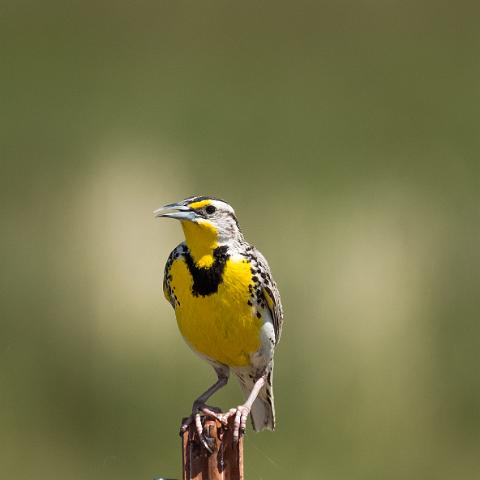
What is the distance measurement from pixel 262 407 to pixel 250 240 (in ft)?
5.43

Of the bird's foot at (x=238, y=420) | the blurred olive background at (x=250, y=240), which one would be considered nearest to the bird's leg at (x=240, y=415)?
the bird's foot at (x=238, y=420)

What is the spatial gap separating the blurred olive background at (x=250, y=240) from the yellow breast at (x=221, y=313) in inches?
58.4

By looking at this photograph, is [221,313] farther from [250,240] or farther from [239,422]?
[250,240]

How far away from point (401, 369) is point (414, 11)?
2603mm

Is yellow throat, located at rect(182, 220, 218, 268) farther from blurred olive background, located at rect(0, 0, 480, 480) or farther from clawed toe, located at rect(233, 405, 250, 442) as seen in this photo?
blurred olive background, located at rect(0, 0, 480, 480)

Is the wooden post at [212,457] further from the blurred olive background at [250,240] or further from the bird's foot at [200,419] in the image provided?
the blurred olive background at [250,240]

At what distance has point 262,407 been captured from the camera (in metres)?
3.02

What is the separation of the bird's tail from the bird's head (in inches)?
15.3

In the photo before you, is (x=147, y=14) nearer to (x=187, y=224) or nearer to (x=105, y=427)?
(x=105, y=427)

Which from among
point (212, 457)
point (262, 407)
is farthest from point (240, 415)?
point (262, 407)

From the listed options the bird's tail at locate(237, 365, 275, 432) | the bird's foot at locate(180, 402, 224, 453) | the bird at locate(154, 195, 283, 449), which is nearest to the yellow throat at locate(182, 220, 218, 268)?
the bird at locate(154, 195, 283, 449)

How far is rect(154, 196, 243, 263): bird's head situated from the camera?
266 cm

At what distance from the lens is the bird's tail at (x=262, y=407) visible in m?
2.96

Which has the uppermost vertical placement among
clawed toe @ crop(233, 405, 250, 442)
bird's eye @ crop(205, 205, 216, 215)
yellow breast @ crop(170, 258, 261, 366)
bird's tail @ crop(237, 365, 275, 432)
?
bird's eye @ crop(205, 205, 216, 215)
